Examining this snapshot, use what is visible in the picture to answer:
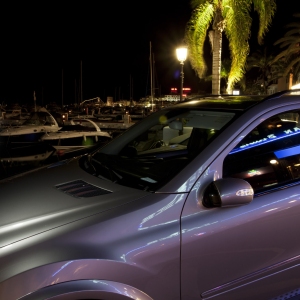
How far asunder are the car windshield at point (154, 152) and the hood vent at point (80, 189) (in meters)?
0.18

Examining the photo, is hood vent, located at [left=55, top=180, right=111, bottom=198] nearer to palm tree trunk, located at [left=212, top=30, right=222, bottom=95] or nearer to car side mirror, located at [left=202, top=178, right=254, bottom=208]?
car side mirror, located at [left=202, top=178, right=254, bottom=208]

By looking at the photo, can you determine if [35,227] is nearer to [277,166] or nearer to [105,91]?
[277,166]

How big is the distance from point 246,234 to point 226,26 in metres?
12.5

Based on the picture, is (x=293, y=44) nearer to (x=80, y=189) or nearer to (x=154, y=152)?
(x=154, y=152)

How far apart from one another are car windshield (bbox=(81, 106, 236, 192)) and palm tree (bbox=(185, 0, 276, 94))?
10.2 meters

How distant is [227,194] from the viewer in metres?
2.22

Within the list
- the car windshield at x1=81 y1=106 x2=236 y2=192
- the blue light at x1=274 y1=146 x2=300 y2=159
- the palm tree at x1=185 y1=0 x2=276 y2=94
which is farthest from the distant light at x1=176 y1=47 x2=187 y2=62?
the blue light at x1=274 y1=146 x2=300 y2=159

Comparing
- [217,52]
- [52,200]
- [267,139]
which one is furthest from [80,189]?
[217,52]

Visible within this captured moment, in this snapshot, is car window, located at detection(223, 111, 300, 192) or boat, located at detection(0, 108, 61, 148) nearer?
car window, located at detection(223, 111, 300, 192)

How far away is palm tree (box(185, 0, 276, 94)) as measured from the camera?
44.0 ft

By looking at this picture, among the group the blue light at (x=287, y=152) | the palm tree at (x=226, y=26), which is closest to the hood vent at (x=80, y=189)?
the blue light at (x=287, y=152)

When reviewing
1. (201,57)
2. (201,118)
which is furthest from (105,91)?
(201,118)

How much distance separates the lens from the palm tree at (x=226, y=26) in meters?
13.4

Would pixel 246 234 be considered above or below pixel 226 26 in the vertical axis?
below
